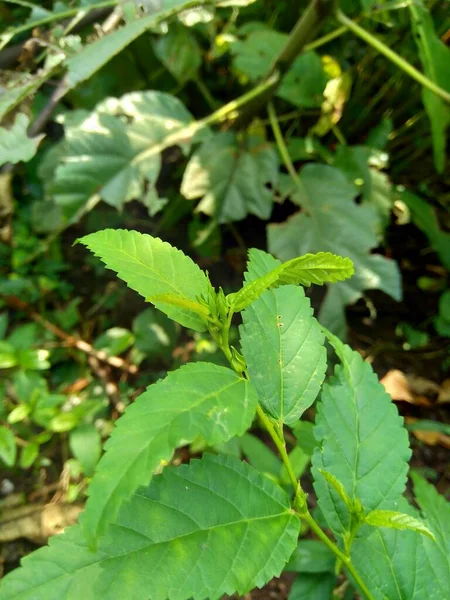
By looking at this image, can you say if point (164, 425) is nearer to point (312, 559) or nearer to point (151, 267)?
point (151, 267)

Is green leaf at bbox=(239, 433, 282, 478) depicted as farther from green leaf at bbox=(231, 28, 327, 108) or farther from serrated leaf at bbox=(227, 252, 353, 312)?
green leaf at bbox=(231, 28, 327, 108)

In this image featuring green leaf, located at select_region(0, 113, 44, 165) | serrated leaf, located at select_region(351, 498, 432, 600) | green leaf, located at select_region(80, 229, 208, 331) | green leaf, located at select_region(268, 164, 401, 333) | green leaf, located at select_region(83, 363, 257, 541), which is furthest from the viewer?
green leaf, located at select_region(268, 164, 401, 333)

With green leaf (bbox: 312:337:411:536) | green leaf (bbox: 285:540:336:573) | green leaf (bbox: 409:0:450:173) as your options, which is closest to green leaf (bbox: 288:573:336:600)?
green leaf (bbox: 285:540:336:573)

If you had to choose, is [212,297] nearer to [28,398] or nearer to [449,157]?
[28,398]

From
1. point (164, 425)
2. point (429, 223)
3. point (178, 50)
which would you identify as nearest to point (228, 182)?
point (178, 50)

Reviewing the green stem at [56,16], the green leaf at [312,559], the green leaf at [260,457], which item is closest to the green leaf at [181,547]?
the green leaf at [312,559]

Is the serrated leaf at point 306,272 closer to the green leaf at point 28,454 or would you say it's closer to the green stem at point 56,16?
the green stem at point 56,16
